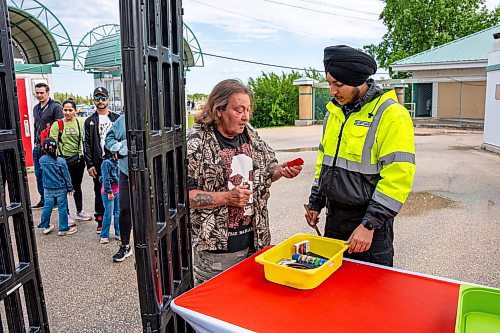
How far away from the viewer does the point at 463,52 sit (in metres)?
21.0

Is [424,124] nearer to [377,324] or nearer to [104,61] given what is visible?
[104,61]

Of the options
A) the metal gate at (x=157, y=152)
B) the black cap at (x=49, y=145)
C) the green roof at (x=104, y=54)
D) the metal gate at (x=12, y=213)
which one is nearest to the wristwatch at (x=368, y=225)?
the metal gate at (x=157, y=152)

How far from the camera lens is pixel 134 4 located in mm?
1378

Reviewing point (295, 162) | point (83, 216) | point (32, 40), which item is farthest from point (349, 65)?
point (32, 40)

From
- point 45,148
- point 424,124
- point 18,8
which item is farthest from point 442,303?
point 424,124

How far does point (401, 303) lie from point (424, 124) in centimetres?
2107

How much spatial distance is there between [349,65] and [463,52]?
21772 mm

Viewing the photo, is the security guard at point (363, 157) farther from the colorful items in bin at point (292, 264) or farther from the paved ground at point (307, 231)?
the paved ground at point (307, 231)

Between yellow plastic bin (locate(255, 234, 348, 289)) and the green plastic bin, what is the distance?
1.71ft

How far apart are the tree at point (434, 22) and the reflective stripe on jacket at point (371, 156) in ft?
96.2

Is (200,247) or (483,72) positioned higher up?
(483,72)

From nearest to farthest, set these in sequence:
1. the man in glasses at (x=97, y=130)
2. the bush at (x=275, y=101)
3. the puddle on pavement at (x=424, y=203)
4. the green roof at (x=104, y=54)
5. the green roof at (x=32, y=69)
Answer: the man in glasses at (x=97, y=130) < the puddle on pavement at (x=424, y=203) < the green roof at (x=32, y=69) < the green roof at (x=104, y=54) < the bush at (x=275, y=101)

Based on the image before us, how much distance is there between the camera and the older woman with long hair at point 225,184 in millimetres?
2271

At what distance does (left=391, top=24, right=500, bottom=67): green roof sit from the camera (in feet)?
66.0
